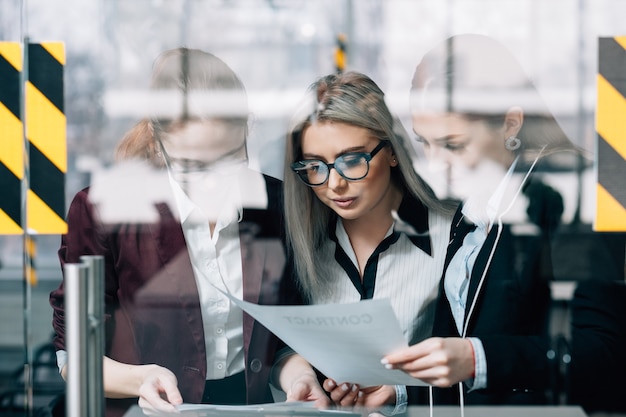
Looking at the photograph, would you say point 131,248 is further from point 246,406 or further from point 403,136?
point 403,136

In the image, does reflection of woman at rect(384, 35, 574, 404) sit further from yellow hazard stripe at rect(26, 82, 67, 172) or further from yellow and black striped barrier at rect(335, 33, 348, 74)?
yellow hazard stripe at rect(26, 82, 67, 172)

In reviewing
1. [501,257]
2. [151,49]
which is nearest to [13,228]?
[151,49]

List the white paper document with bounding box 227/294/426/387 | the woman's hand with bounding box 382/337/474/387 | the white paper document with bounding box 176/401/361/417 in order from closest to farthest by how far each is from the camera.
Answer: the white paper document with bounding box 227/294/426/387, the woman's hand with bounding box 382/337/474/387, the white paper document with bounding box 176/401/361/417

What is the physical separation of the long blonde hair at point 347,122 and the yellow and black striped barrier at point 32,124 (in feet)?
1.83

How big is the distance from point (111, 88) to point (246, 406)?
0.85 m

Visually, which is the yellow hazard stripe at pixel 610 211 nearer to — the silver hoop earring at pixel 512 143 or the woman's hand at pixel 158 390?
the silver hoop earring at pixel 512 143

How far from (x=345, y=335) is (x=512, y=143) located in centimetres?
64

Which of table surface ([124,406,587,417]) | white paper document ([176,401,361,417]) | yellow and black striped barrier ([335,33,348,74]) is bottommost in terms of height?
table surface ([124,406,587,417])

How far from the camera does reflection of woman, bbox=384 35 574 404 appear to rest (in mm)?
1905

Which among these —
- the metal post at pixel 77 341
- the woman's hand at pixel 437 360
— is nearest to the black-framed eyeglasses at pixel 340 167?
the woman's hand at pixel 437 360

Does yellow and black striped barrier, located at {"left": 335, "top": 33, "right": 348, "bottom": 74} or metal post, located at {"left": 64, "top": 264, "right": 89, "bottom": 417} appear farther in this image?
yellow and black striped barrier, located at {"left": 335, "top": 33, "right": 348, "bottom": 74}

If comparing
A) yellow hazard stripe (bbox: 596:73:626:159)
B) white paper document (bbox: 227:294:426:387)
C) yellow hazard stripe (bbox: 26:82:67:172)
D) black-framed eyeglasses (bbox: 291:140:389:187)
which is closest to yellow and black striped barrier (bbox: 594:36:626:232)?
yellow hazard stripe (bbox: 596:73:626:159)

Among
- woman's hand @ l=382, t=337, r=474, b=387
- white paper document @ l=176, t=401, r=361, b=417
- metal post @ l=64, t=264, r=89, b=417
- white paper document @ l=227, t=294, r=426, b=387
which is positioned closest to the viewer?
metal post @ l=64, t=264, r=89, b=417

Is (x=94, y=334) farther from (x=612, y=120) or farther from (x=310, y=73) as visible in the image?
(x=612, y=120)
